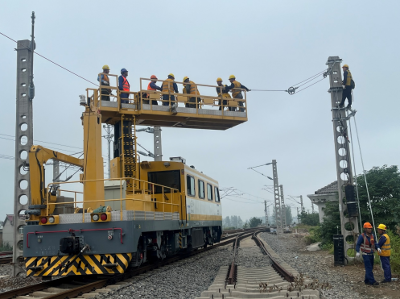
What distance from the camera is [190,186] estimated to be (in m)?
13.7

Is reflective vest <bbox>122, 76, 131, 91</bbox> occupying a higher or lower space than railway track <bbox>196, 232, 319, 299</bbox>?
higher

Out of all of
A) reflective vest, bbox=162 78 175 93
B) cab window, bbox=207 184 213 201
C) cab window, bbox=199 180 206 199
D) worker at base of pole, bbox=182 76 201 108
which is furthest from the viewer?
cab window, bbox=207 184 213 201

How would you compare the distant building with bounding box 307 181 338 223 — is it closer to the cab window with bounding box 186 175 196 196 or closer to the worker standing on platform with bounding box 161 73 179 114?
the cab window with bounding box 186 175 196 196

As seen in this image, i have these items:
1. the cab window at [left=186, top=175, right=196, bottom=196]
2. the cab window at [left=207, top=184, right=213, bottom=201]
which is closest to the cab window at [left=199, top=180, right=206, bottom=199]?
the cab window at [left=207, top=184, right=213, bottom=201]

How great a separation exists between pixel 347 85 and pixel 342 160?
2.30 metres

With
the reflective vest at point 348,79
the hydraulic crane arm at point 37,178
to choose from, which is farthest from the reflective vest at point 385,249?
the hydraulic crane arm at point 37,178

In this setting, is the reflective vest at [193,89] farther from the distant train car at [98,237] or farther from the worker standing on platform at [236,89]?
the distant train car at [98,237]

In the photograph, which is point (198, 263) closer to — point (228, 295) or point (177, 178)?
point (177, 178)

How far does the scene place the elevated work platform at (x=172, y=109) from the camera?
480 inches

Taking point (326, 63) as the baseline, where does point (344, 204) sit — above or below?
below

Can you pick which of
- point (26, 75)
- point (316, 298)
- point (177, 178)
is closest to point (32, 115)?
point (26, 75)

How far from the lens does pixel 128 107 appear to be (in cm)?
1247

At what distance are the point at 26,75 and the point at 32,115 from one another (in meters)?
1.28

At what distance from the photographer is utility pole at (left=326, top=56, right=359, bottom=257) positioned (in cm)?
1156
